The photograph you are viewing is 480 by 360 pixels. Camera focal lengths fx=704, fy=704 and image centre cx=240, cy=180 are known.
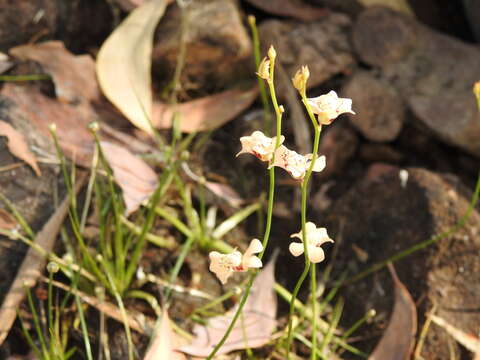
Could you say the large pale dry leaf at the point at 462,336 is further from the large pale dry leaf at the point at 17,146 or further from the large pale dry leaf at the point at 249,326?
the large pale dry leaf at the point at 17,146

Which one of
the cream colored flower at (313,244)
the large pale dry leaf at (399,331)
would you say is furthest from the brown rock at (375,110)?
the cream colored flower at (313,244)

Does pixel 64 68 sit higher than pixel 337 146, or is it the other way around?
pixel 64 68

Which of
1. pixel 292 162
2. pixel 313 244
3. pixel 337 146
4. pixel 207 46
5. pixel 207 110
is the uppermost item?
pixel 292 162

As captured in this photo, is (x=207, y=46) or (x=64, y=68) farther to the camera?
(x=207, y=46)

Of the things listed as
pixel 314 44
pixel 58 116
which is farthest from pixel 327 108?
pixel 314 44

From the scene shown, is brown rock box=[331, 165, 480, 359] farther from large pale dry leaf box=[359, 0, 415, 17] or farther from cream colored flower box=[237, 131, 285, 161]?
cream colored flower box=[237, 131, 285, 161]

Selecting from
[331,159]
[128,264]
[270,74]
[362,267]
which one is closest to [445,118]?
[331,159]

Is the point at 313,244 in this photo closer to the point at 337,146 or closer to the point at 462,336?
the point at 462,336

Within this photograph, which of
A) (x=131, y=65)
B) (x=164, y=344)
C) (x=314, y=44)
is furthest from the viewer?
(x=314, y=44)
